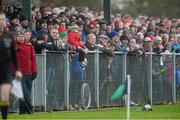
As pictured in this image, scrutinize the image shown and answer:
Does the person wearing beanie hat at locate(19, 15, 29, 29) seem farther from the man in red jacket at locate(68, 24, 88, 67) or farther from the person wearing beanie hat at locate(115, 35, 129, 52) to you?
the person wearing beanie hat at locate(115, 35, 129, 52)

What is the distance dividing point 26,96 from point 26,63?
2.90ft

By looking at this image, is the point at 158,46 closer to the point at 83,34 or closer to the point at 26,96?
the point at 83,34

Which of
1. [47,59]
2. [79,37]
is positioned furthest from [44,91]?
[79,37]

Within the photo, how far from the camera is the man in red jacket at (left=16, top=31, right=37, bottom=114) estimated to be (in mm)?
24500

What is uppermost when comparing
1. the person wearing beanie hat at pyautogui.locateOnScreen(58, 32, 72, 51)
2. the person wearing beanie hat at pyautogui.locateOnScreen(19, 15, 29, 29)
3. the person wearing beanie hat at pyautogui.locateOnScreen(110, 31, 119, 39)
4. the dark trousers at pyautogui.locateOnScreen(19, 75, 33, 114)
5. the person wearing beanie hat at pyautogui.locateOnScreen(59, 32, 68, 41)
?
the person wearing beanie hat at pyautogui.locateOnScreen(19, 15, 29, 29)

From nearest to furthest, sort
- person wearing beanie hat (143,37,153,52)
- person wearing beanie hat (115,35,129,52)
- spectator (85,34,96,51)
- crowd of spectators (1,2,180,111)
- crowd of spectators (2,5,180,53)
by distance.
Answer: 1. crowd of spectators (1,2,180,111)
2. crowd of spectators (2,5,180,53)
3. spectator (85,34,96,51)
4. person wearing beanie hat (115,35,129,52)
5. person wearing beanie hat (143,37,153,52)

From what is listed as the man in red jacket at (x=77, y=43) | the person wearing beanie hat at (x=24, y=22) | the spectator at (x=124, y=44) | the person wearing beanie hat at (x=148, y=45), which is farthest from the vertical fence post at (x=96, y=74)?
the person wearing beanie hat at (x=148, y=45)

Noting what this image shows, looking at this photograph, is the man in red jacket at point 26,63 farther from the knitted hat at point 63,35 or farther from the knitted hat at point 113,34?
the knitted hat at point 113,34

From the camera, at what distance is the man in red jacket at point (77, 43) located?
2705cm

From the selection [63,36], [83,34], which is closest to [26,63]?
[63,36]

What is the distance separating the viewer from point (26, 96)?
2458 centimetres

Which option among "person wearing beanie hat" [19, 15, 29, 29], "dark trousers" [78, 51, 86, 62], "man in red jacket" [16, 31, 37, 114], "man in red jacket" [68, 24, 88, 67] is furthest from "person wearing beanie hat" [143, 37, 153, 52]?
"man in red jacket" [16, 31, 37, 114]

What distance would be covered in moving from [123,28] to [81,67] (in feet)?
18.1

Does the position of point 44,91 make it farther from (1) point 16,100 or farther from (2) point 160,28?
(2) point 160,28
